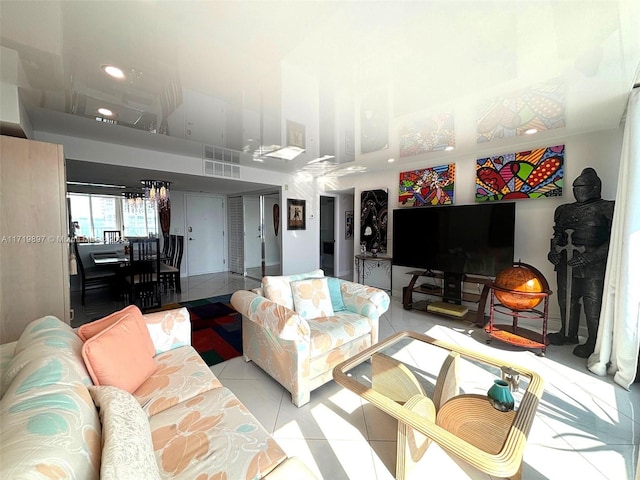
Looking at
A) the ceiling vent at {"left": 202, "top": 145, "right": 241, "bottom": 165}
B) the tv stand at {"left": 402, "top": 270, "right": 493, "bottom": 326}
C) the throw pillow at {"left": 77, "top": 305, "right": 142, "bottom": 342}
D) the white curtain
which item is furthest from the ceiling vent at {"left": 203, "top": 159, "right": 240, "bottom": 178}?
the white curtain

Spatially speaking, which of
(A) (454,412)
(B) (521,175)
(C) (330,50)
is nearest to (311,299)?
(A) (454,412)

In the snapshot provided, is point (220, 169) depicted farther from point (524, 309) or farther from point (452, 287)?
point (524, 309)

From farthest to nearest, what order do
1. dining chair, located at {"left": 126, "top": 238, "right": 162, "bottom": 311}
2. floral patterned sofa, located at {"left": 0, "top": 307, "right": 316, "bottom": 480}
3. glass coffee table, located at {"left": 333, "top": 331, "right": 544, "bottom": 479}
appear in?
dining chair, located at {"left": 126, "top": 238, "right": 162, "bottom": 311}, glass coffee table, located at {"left": 333, "top": 331, "right": 544, "bottom": 479}, floral patterned sofa, located at {"left": 0, "top": 307, "right": 316, "bottom": 480}

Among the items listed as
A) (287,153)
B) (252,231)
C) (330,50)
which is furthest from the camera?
(252,231)

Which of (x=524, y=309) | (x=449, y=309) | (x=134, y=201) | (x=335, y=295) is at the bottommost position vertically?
(x=449, y=309)

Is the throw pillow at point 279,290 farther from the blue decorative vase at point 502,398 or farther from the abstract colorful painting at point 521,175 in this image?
the abstract colorful painting at point 521,175

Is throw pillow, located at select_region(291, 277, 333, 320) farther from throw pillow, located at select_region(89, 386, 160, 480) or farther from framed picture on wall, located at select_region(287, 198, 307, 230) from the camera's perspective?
framed picture on wall, located at select_region(287, 198, 307, 230)

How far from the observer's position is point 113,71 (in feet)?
5.95

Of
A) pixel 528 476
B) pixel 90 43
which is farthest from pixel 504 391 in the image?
pixel 90 43

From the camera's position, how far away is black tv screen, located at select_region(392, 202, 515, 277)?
3.14 metres

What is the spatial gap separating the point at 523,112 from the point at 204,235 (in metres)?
6.40

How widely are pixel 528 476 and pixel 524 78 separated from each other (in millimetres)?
2408

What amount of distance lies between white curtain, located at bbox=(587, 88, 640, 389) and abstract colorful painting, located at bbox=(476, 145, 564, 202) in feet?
3.16

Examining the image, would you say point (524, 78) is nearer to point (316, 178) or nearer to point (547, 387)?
point (547, 387)
